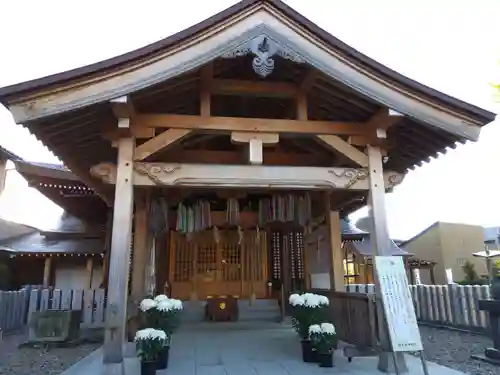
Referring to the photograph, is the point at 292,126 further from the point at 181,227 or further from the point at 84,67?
the point at 181,227

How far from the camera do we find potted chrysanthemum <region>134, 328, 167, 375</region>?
443cm

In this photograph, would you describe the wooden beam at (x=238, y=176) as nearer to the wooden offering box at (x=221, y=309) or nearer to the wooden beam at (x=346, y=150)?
the wooden beam at (x=346, y=150)

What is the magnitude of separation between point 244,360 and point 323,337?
1.20 metres

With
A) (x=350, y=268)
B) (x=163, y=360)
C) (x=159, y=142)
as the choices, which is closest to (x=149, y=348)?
(x=163, y=360)

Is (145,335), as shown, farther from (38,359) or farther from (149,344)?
(38,359)

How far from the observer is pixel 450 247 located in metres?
27.6

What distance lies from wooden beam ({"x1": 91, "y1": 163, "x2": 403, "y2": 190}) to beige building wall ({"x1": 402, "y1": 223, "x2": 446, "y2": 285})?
81.1 ft

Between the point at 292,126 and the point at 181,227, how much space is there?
13.0ft

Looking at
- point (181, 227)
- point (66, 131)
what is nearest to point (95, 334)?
point (181, 227)

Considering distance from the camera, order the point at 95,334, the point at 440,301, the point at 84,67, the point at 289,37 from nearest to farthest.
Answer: the point at 84,67, the point at 289,37, the point at 95,334, the point at 440,301

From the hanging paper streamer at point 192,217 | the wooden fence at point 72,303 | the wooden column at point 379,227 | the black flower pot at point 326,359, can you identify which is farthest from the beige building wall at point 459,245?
the black flower pot at point 326,359

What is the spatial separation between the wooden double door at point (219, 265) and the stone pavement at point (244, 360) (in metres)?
3.05

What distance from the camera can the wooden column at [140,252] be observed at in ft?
22.6

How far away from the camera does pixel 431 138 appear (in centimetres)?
568
